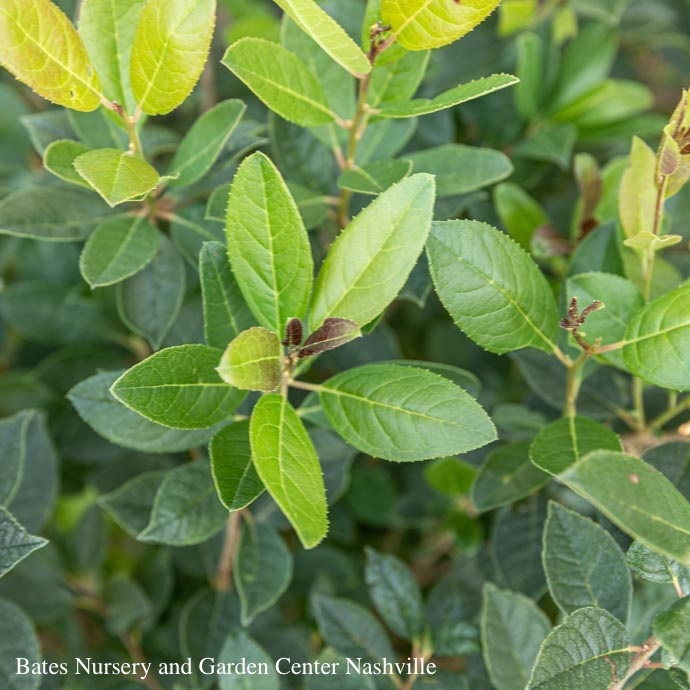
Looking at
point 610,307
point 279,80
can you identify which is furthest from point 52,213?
point 610,307

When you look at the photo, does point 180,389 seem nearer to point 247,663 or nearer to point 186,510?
point 186,510

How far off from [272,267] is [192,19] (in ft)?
0.82

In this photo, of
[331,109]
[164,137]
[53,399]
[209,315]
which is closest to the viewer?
[209,315]

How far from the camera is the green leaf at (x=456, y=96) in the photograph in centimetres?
77

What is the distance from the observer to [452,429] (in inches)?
30.4

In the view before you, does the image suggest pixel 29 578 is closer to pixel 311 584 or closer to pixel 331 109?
pixel 311 584

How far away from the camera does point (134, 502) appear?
3.65ft

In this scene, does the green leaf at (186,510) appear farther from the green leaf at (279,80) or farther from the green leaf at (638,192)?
the green leaf at (638,192)

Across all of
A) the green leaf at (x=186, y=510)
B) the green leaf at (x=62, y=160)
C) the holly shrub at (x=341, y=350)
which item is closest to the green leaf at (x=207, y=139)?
the holly shrub at (x=341, y=350)

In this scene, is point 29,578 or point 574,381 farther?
point 29,578

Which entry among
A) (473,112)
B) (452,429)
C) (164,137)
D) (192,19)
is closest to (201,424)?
(452,429)

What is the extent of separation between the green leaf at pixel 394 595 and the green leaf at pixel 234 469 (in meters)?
0.37

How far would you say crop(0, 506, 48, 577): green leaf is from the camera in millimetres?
812

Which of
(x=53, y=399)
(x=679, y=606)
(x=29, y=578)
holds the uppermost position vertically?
(x=679, y=606)
